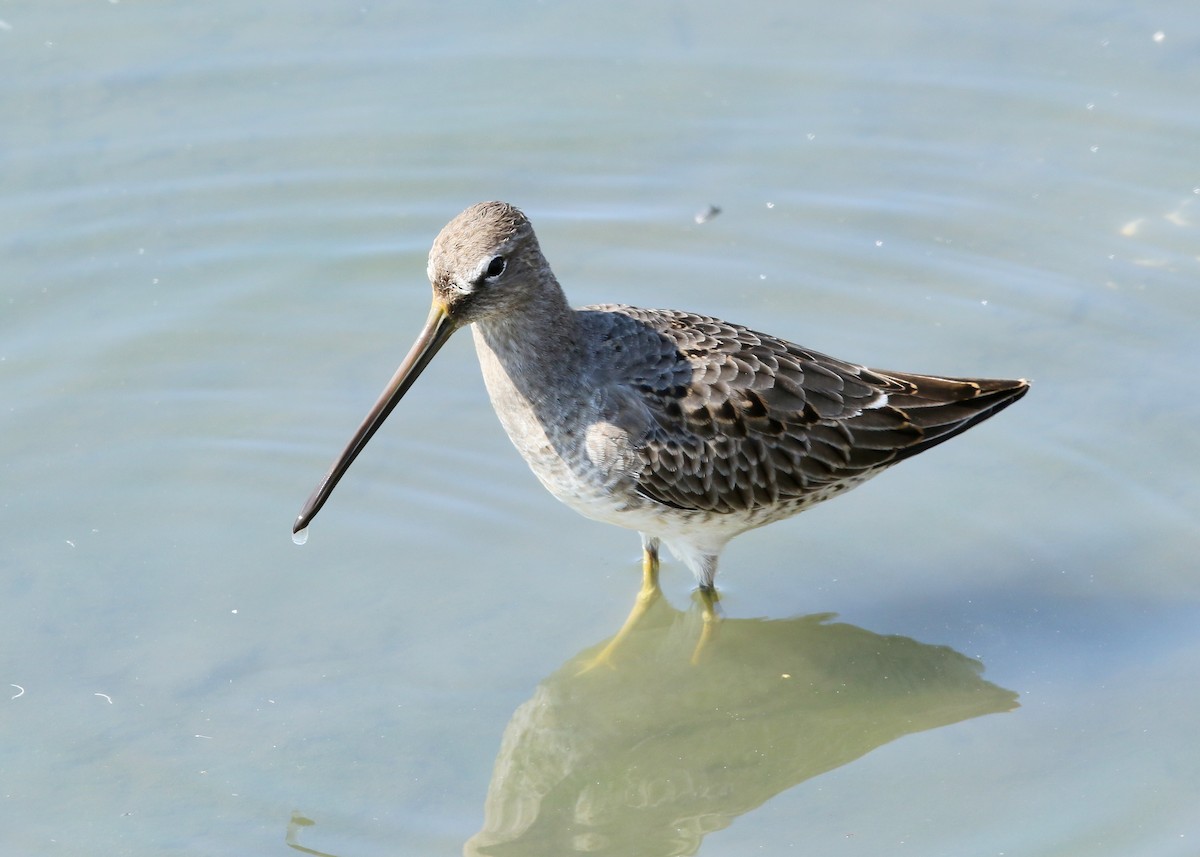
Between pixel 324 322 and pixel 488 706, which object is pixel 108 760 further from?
pixel 324 322

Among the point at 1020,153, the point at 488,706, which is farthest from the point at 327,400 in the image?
the point at 1020,153

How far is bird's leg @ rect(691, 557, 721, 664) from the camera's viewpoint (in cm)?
739

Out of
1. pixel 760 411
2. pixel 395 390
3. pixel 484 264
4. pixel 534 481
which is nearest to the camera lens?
pixel 484 264

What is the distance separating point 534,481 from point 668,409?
4.64ft

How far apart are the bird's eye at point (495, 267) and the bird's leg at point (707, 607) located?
1.72 m

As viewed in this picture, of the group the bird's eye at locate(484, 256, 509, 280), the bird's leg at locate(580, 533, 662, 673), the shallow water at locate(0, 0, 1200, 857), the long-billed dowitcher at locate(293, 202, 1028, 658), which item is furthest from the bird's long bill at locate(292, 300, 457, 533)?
the bird's leg at locate(580, 533, 662, 673)

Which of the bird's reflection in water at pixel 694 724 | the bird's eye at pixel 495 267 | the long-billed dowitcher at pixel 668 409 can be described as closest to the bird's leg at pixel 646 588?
the bird's reflection in water at pixel 694 724

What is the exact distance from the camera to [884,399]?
727 cm

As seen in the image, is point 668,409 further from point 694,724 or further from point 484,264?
point 694,724

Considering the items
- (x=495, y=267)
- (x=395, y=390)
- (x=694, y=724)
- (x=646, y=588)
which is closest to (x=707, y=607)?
(x=646, y=588)

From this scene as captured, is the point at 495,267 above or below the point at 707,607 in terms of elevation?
above

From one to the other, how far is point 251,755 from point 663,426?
7.23ft

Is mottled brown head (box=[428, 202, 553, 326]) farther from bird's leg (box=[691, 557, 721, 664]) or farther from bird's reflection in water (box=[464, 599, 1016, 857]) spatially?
bird's reflection in water (box=[464, 599, 1016, 857])

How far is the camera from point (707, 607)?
7.59m
